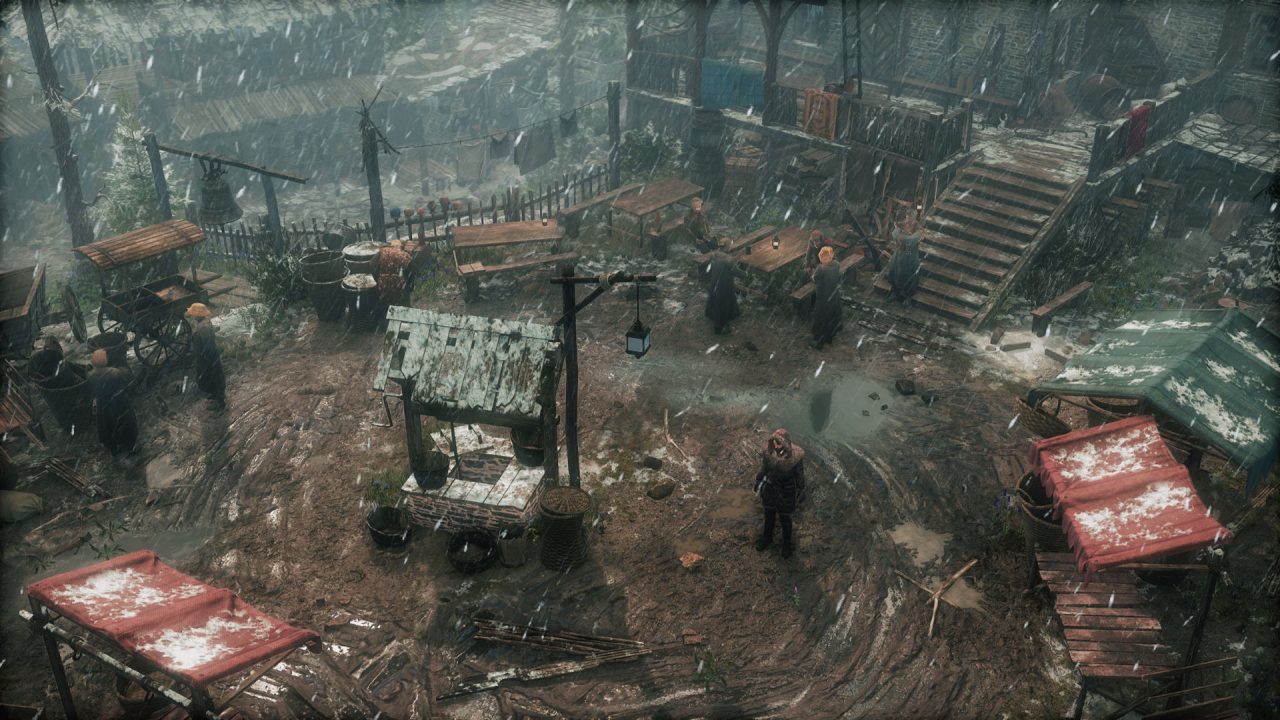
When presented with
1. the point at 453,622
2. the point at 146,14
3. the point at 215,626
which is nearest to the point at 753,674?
the point at 453,622

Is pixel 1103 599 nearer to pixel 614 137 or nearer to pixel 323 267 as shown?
pixel 323 267

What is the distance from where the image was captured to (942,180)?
19.0 metres

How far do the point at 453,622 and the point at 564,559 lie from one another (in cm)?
152

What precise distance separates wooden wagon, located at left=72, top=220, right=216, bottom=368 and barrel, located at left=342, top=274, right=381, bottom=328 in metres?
2.64

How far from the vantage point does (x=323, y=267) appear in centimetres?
1620

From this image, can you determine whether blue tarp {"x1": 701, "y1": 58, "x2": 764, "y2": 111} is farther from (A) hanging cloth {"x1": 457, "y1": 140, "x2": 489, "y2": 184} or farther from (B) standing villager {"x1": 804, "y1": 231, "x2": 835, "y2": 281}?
(A) hanging cloth {"x1": 457, "y1": 140, "x2": 489, "y2": 184}

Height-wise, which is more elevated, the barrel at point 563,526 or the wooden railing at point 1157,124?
the wooden railing at point 1157,124

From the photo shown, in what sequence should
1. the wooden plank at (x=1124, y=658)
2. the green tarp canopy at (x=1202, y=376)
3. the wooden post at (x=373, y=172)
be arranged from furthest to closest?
the wooden post at (x=373, y=172)
the green tarp canopy at (x=1202, y=376)
the wooden plank at (x=1124, y=658)

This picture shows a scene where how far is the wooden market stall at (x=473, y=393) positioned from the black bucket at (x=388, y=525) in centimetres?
21

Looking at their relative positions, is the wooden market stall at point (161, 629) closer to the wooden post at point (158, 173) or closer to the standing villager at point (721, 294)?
the standing villager at point (721, 294)

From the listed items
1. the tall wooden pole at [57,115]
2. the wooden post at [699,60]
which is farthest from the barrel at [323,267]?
the wooden post at [699,60]

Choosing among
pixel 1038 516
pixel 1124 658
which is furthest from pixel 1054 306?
pixel 1124 658

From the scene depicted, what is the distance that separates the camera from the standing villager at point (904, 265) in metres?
16.4

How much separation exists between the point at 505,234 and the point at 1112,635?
43.2 feet
